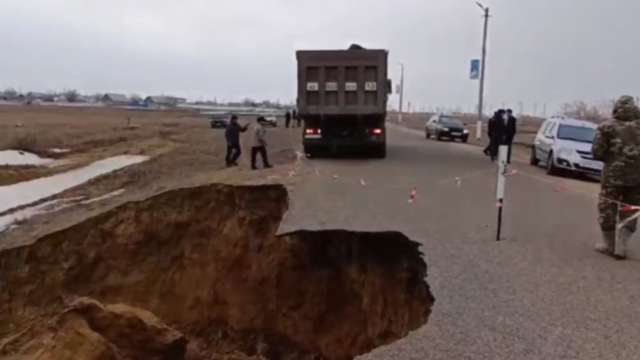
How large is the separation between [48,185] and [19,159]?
10.7 m

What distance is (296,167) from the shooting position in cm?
2197

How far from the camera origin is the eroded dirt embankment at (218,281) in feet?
29.8

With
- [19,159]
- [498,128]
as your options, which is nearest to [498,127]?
[498,128]

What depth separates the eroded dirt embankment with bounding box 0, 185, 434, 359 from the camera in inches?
358

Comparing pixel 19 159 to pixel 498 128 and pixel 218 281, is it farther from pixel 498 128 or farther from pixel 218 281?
pixel 218 281

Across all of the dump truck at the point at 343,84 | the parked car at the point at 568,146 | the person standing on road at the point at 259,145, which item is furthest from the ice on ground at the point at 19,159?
the parked car at the point at 568,146

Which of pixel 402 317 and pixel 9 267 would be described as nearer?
pixel 402 317

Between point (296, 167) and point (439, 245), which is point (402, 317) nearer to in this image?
point (439, 245)

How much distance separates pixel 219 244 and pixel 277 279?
96.6 inches

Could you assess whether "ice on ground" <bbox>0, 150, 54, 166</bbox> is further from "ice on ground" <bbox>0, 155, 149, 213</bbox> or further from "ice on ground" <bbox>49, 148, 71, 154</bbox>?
"ice on ground" <bbox>0, 155, 149, 213</bbox>

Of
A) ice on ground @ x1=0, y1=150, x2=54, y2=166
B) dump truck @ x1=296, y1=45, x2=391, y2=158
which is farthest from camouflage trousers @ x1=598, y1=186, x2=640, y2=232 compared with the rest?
ice on ground @ x1=0, y1=150, x2=54, y2=166

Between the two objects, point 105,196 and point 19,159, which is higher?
point 105,196

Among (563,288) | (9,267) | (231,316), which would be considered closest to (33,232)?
(9,267)

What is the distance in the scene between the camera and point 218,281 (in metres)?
12.6
